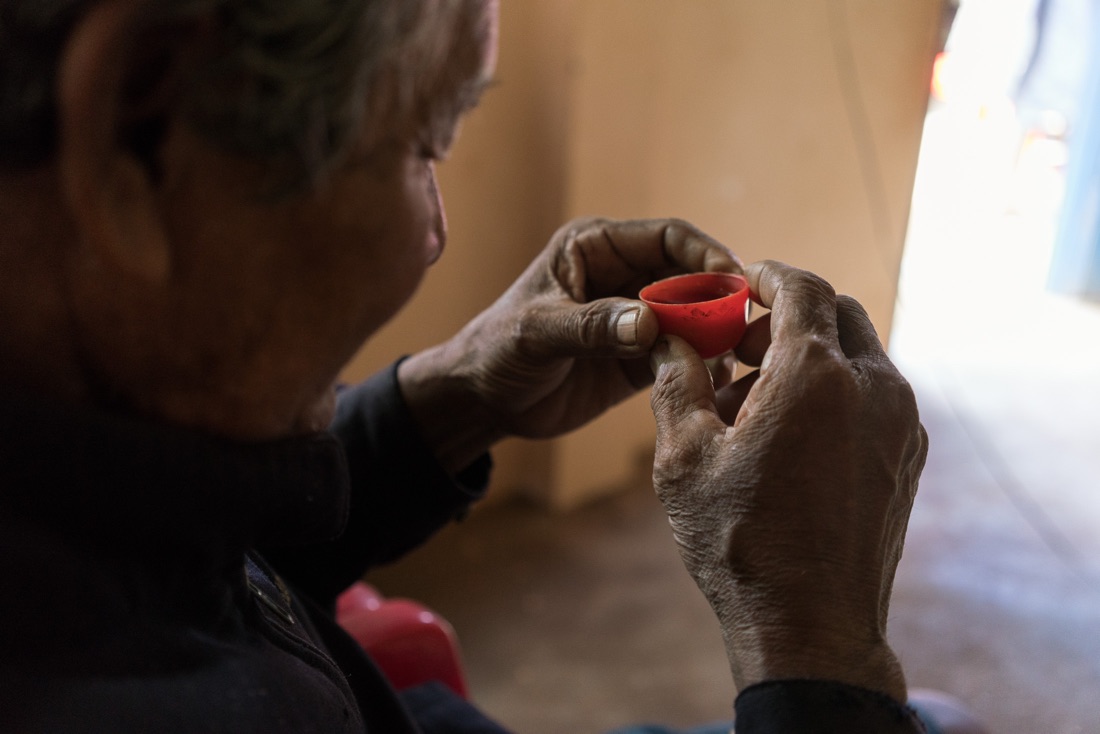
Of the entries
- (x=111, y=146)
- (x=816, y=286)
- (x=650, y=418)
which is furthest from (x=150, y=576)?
(x=650, y=418)

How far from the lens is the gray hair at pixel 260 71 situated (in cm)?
47

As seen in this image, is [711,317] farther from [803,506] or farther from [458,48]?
[458,48]

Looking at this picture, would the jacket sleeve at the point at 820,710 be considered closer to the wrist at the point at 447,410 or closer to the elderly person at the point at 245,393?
the elderly person at the point at 245,393

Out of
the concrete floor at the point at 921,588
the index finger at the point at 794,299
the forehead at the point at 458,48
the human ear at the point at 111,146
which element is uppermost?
the forehead at the point at 458,48

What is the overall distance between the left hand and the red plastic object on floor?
0.32 m

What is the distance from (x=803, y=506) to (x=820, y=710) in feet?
0.49

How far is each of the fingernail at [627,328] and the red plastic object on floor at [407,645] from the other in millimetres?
597

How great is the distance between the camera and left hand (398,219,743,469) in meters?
Answer: 1.02

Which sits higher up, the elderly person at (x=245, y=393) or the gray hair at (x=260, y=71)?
the gray hair at (x=260, y=71)

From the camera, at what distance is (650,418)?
262cm

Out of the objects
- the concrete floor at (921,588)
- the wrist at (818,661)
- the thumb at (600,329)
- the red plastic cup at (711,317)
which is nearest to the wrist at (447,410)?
the thumb at (600,329)

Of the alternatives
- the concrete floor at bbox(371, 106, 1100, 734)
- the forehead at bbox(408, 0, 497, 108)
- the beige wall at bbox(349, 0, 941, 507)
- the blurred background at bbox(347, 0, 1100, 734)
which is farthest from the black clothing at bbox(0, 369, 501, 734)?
the beige wall at bbox(349, 0, 941, 507)

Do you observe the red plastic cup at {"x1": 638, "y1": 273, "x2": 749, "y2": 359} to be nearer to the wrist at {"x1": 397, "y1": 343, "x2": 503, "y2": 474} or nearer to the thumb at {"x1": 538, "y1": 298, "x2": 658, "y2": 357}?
the thumb at {"x1": 538, "y1": 298, "x2": 658, "y2": 357}

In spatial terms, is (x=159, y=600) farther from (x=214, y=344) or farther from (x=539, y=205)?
(x=539, y=205)
